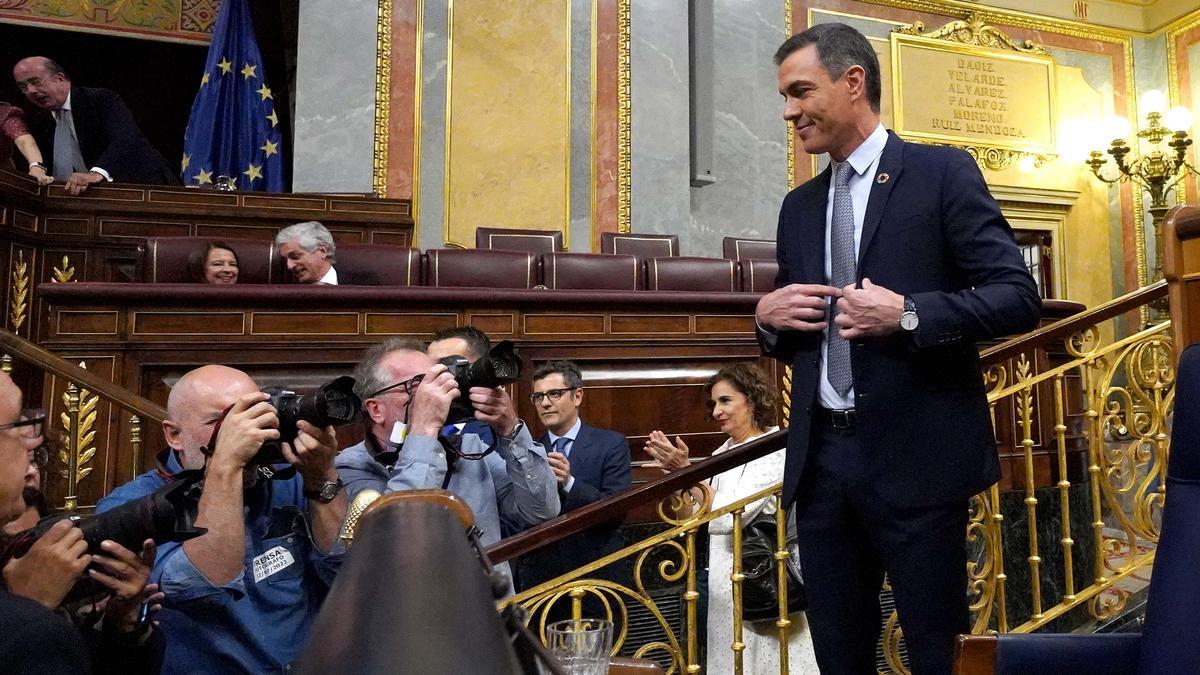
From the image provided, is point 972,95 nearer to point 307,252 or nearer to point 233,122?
point 233,122

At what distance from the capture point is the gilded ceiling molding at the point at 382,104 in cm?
596

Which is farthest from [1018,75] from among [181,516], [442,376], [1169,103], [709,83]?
[181,516]

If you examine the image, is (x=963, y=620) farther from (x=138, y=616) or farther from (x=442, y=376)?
(x=138, y=616)

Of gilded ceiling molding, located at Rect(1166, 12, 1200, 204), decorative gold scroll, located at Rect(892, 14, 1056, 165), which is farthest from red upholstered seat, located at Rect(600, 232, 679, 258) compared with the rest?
gilded ceiling molding, located at Rect(1166, 12, 1200, 204)

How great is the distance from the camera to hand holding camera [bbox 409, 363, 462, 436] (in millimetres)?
1561

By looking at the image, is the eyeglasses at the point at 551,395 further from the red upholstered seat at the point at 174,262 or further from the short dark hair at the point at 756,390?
the red upholstered seat at the point at 174,262

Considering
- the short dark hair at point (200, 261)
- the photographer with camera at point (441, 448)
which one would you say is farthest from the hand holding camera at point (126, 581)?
the short dark hair at point (200, 261)

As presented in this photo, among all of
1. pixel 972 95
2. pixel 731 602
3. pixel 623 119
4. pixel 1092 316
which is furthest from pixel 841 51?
pixel 972 95

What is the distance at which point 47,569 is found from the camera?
1021mm

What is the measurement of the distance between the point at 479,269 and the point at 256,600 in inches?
113

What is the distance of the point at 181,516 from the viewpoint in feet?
3.75

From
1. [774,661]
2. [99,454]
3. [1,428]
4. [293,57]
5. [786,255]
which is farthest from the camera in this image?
[293,57]

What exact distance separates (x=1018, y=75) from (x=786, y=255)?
24.8ft

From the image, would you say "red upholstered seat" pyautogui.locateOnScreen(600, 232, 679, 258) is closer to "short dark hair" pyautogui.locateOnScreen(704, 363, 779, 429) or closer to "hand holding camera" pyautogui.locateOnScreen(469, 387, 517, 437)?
"short dark hair" pyautogui.locateOnScreen(704, 363, 779, 429)
